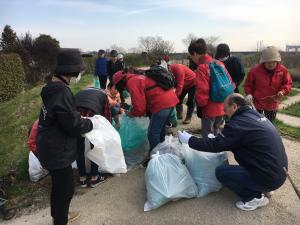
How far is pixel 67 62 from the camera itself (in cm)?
289

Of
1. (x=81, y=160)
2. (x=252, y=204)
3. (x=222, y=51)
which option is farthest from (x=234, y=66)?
(x=81, y=160)

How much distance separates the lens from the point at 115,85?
441 cm

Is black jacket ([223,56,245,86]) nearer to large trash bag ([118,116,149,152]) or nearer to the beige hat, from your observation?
the beige hat

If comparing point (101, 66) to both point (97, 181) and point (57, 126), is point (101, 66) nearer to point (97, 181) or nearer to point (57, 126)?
point (97, 181)

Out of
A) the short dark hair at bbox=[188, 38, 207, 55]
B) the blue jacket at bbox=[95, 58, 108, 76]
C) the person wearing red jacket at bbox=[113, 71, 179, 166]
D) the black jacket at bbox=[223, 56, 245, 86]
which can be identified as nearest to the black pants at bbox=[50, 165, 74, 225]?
the person wearing red jacket at bbox=[113, 71, 179, 166]

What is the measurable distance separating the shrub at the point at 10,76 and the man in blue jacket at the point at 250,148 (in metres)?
12.3

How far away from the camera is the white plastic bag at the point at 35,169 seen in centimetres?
436

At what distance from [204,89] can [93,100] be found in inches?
52.7

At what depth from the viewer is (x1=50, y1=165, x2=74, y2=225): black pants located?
9.52 feet

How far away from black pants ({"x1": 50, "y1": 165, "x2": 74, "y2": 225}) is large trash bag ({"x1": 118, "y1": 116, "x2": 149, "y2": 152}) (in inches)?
65.2

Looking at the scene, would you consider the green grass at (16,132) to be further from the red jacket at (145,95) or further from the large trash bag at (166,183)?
the large trash bag at (166,183)

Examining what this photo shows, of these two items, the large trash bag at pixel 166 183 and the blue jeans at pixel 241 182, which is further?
the large trash bag at pixel 166 183

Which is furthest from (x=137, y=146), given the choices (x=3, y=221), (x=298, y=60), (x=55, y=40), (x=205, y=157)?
(x=55, y=40)

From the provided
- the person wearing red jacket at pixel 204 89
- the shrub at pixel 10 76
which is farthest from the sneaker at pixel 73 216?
the shrub at pixel 10 76
